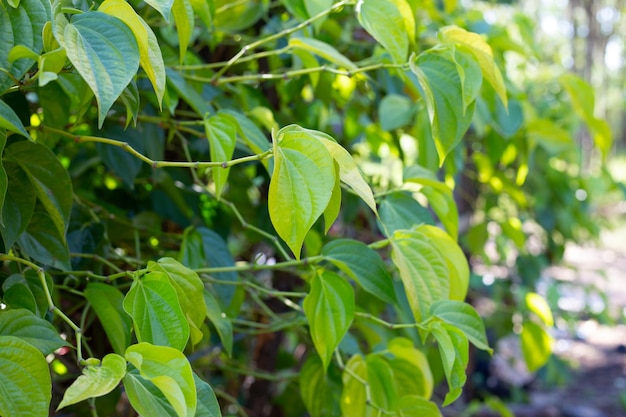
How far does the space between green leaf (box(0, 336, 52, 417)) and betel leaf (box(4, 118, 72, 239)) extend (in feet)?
0.52

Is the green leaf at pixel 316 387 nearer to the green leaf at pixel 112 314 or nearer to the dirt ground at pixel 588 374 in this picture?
the green leaf at pixel 112 314

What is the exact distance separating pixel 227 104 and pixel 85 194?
0.83 ft

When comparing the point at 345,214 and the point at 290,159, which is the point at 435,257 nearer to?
the point at 290,159

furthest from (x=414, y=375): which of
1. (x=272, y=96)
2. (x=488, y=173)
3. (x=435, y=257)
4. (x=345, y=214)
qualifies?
(x=488, y=173)

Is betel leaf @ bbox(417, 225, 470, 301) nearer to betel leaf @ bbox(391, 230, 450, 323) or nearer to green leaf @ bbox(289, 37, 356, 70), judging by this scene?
betel leaf @ bbox(391, 230, 450, 323)

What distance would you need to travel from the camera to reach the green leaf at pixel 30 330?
1.63 feet

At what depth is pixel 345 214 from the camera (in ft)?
4.03

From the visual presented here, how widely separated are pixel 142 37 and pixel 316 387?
1.64 feet

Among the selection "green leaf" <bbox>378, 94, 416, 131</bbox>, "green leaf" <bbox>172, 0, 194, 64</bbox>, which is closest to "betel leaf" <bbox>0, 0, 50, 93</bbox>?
"green leaf" <bbox>172, 0, 194, 64</bbox>

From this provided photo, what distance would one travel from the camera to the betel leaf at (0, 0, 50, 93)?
510 mm

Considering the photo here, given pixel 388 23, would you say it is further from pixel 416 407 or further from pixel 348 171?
pixel 416 407

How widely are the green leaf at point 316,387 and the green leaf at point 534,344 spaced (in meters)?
0.50

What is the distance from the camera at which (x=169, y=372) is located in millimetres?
457

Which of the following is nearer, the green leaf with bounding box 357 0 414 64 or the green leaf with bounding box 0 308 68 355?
the green leaf with bounding box 0 308 68 355
